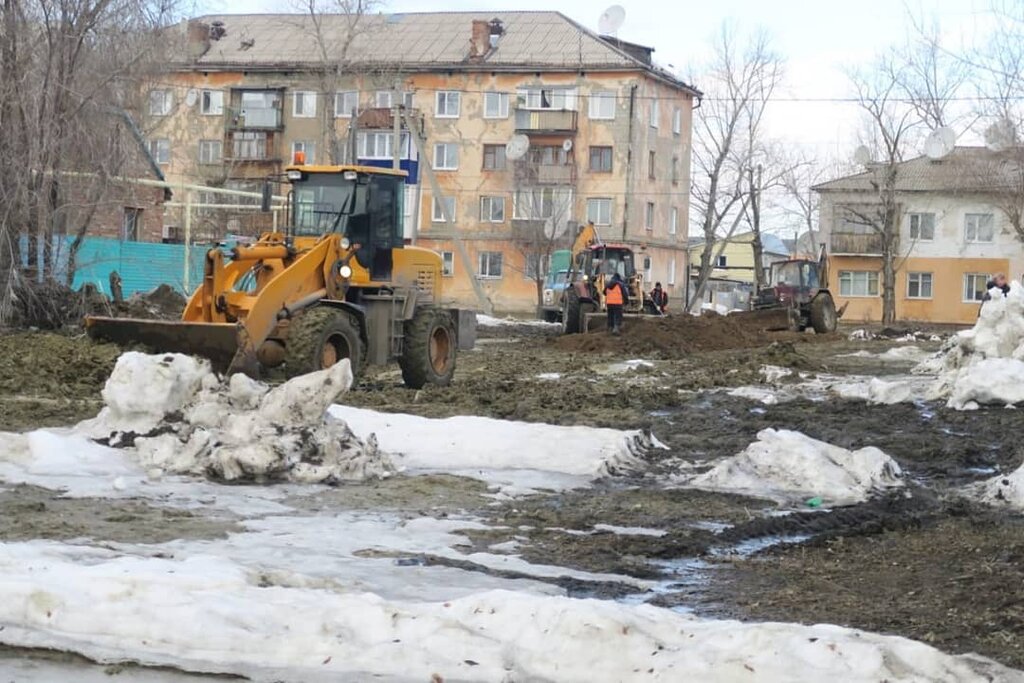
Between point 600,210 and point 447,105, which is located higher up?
point 447,105

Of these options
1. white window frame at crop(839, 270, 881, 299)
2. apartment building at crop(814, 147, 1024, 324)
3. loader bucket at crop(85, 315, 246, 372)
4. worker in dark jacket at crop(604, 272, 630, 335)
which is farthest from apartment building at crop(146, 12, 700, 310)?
loader bucket at crop(85, 315, 246, 372)

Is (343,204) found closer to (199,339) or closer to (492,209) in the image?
(199,339)

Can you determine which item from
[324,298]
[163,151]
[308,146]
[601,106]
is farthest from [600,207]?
[324,298]

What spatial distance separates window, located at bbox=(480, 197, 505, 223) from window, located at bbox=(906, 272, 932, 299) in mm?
19390

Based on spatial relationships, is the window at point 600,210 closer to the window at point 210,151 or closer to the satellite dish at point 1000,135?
the window at point 210,151

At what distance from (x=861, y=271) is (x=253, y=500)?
209 ft

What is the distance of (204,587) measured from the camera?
6.44 meters

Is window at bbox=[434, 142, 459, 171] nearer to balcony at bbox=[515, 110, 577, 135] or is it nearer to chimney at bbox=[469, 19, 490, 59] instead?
balcony at bbox=[515, 110, 577, 135]

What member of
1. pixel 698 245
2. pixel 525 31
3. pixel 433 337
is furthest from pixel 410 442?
pixel 698 245

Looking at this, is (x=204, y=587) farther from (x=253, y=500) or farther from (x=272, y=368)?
(x=272, y=368)

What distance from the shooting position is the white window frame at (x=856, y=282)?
70.2 metres

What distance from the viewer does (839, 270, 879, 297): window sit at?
231 feet

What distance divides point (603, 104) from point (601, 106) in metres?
0.13

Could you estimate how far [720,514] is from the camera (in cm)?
1005
